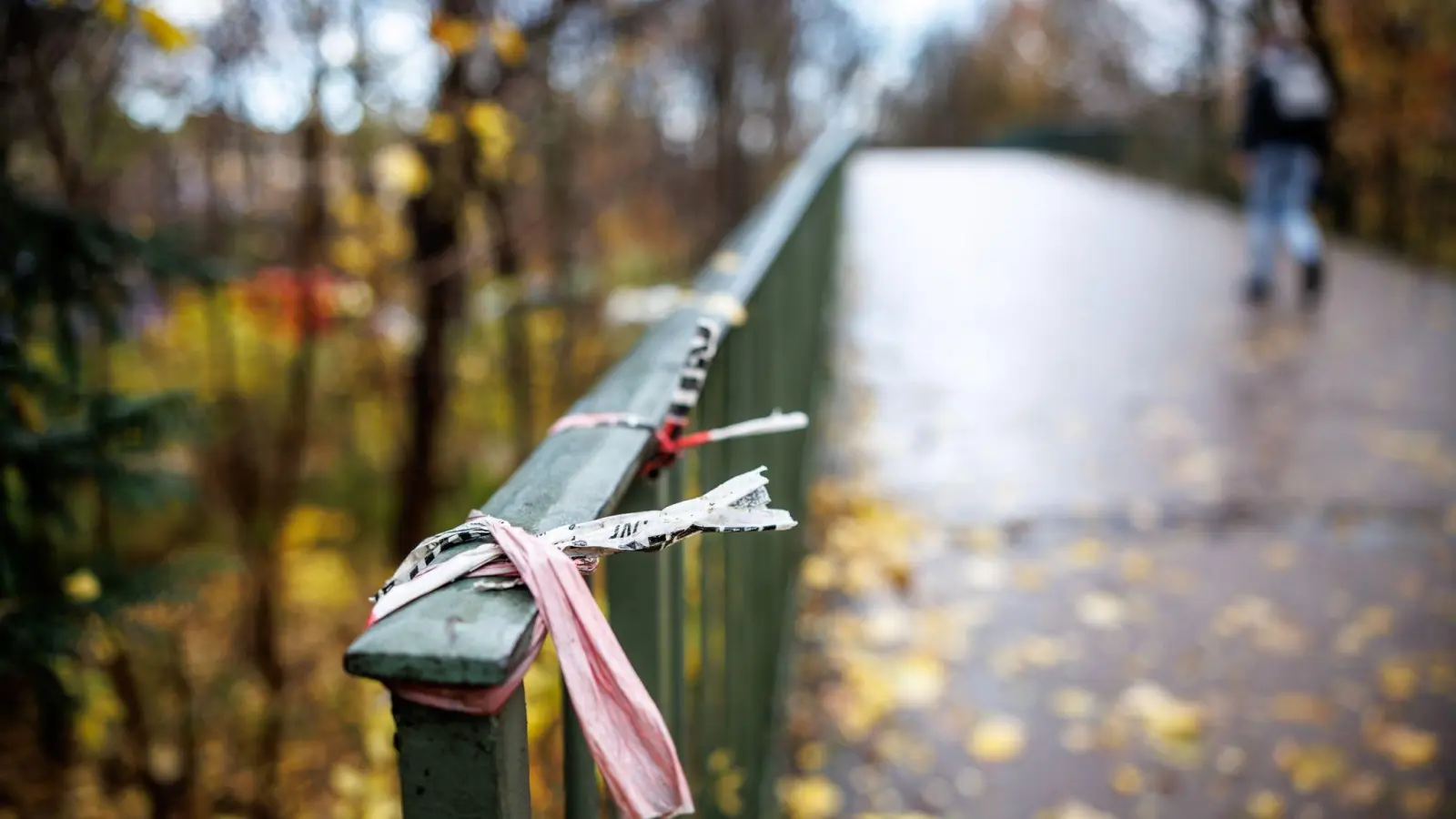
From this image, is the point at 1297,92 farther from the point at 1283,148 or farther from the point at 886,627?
the point at 886,627

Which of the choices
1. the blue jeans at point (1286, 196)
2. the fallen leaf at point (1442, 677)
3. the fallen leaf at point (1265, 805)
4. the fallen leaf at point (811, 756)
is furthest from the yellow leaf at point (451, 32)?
the blue jeans at point (1286, 196)

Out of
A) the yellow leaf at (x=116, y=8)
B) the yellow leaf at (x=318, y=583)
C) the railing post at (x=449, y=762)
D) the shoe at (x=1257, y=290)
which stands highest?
the yellow leaf at (x=116, y=8)

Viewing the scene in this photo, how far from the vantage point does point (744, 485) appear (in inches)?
43.0

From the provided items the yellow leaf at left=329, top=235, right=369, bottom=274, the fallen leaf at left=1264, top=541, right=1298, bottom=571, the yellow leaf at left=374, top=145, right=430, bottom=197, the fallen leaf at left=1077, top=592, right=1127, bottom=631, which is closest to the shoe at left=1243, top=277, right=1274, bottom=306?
the fallen leaf at left=1264, top=541, right=1298, bottom=571

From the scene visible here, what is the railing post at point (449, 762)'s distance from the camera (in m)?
0.81

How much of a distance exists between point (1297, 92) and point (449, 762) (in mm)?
8473

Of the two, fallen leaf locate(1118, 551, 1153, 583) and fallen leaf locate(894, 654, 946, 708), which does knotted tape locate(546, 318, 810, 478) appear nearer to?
fallen leaf locate(894, 654, 946, 708)

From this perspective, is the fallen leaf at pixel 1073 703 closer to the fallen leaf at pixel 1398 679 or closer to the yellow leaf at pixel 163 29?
the fallen leaf at pixel 1398 679

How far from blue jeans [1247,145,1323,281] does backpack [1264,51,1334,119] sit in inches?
10.8

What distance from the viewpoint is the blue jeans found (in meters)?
7.95

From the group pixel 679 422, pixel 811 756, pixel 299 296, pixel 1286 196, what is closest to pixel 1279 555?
pixel 811 756

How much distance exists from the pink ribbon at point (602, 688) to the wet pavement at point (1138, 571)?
215 centimetres

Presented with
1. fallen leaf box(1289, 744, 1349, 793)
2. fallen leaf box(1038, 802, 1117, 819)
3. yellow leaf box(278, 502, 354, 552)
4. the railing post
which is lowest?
yellow leaf box(278, 502, 354, 552)

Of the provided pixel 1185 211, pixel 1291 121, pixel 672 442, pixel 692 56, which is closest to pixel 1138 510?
pixel 672 442
